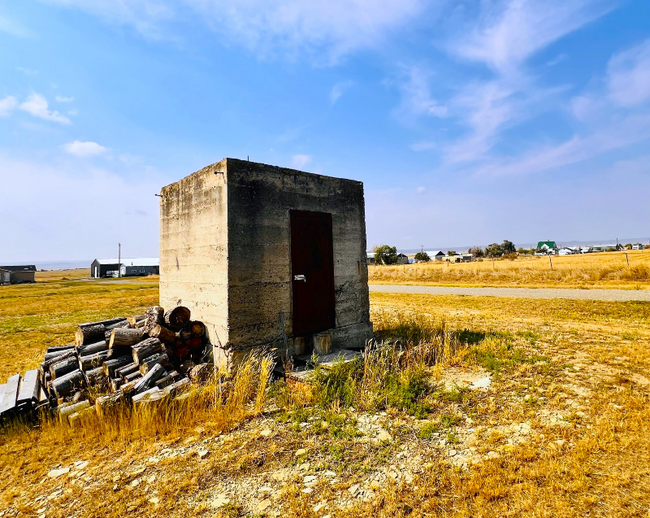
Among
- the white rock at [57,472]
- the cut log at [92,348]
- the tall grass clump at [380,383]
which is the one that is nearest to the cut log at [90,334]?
the cut log at [92,348]

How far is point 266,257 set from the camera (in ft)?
20.9

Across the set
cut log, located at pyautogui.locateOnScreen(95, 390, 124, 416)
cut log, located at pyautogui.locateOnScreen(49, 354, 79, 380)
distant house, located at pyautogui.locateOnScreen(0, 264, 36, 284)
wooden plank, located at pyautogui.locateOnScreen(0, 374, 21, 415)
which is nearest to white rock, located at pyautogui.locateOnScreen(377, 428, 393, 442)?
cut log, located at pyautogui.locateOnScreen(95, 390, 124, 416)

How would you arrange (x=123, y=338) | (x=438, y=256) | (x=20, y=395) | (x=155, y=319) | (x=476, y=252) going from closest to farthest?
(x=20, y=395)
(x=123, y=338)
(x=155, y=319)
(x=476, y=252)
(x=438, y=256)

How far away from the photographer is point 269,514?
2.85m

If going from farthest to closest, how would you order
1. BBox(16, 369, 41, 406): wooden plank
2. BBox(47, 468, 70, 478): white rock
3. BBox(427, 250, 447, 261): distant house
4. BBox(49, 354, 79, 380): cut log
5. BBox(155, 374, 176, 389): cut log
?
BBox(427, 250, 447, 261): distant house < BBox(49, 354, 79, 380): cut log < BBox(155, 374, 176, 389): cut log < BBox(16, 369, 41, 406): wooden plank < BBox(47, 468, 70, 478): white rock

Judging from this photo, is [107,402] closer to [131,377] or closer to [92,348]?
[131,377]

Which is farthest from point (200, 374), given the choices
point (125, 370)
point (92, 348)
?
point (92, 348)

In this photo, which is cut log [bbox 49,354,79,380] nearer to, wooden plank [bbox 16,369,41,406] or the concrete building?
wooden plank [bbox 16,369,41,406]

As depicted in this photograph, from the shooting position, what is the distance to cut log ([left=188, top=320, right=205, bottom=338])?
6398 mm

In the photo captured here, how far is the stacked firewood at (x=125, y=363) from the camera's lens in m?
5.02

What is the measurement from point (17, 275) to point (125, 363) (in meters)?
70.7

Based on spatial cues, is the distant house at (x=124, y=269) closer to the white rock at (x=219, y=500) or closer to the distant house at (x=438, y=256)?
the distant house at (x=438, y=256)

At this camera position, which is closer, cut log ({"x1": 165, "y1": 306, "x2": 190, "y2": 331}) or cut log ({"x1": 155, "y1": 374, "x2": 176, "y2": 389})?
cut log ({"x1": 155, "y1": 374, "x2": 176, "y2": 389})

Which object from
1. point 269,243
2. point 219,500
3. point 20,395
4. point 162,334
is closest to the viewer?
point 219,500
